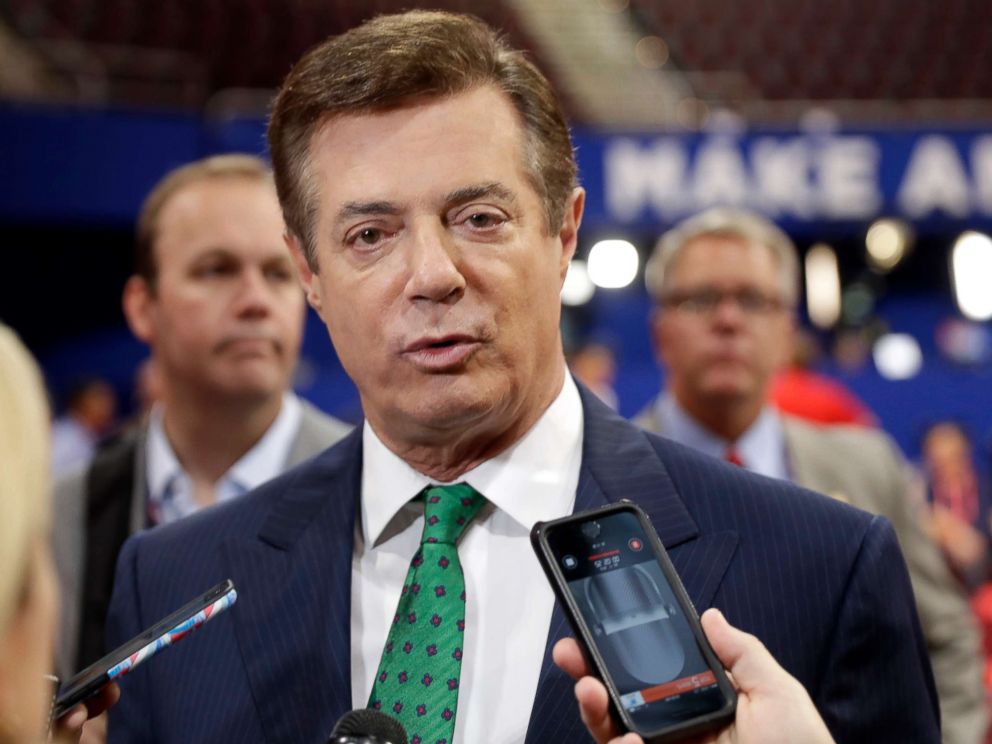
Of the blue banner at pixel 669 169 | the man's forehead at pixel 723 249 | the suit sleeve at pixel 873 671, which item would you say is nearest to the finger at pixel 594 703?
the suit sleeve at pixel 873 671

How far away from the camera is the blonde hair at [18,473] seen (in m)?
0.78

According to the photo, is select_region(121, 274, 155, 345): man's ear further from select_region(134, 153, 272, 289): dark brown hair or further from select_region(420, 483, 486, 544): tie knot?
select_region(420, 483, 486, 544): tie knot

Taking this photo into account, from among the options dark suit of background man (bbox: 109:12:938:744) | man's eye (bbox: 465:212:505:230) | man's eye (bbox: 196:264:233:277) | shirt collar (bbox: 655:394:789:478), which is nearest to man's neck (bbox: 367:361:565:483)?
dark suit of background man (bbox: 109:12:938:744)

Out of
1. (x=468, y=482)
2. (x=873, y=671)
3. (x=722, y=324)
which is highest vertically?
(x=722, y=324)

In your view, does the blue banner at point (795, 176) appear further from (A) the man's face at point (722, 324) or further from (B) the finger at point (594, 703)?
(B) the finger at point (594, 703)

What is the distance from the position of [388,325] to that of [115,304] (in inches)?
328

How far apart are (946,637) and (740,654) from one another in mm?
1816

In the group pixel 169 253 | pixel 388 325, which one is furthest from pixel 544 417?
pixel 169 253

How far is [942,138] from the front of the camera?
8391 mm

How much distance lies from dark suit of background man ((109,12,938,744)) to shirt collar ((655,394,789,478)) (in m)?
1.53

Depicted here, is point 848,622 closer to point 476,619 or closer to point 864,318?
point 476,619

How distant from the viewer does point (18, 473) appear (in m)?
0.79

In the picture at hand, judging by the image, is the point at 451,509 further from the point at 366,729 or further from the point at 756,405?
the point at 756,405

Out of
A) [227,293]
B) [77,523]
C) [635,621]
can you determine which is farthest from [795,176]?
[635,621]
